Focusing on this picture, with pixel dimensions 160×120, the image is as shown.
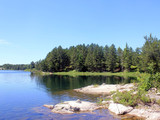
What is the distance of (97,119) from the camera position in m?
14.6

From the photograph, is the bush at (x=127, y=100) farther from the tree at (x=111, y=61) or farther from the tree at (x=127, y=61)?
the tree at (x=111, y=61)

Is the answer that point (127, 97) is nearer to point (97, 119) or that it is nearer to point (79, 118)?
point (97, 119)

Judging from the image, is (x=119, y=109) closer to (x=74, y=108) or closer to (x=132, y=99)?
(x=132, y=99)

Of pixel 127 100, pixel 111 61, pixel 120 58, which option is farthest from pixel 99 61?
pixel 127 100

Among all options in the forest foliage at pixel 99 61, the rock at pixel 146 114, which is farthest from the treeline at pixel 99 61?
the rock at pixel 146 114

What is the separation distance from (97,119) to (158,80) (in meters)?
12.6

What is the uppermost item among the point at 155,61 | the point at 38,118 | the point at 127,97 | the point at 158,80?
the point at 155,61

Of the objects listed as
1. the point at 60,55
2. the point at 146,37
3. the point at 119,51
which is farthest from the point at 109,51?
the point at 146,37

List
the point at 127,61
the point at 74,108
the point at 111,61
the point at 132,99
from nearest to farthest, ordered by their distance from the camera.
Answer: the point at 132,99, the point at 74,108, the point at 127,61, the point at 111,61

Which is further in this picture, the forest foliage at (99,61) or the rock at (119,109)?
the forest foliage at (99,61)

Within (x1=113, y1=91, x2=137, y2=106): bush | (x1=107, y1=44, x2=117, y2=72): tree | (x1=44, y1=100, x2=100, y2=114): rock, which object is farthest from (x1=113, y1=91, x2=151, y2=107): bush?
(x1=107, y1=44, x2=117, y2=72): tree

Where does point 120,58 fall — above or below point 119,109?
above

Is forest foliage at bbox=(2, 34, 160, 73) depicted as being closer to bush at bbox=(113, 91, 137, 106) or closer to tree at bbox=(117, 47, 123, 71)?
tree at bbox=(117, 47, 123, 71)

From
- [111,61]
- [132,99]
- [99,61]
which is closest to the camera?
[132,99]
